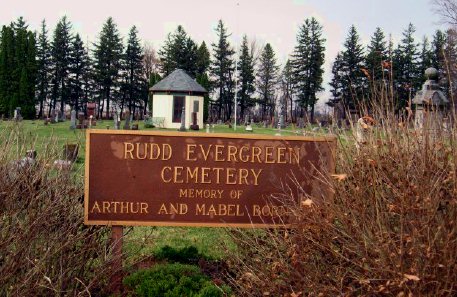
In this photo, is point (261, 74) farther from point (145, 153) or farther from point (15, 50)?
point (145, 153)

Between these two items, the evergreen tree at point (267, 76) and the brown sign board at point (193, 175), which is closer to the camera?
the brown sign board at point (193, 175)

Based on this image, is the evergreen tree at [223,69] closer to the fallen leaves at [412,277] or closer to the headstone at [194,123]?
the headstone at [194,123]

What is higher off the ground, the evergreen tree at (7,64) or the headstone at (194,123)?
the evergreen tree at (7,64)

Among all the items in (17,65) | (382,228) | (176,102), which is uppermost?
(17,65)

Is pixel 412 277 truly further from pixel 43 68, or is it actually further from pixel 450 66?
pixel 43 68

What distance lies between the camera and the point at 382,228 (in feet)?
12.2

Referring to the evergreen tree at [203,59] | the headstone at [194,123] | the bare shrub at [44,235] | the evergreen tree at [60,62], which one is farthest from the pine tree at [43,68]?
the bare shrub at [44,235]

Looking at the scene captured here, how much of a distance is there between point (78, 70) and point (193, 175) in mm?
66620

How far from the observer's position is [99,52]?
6825 centimetres

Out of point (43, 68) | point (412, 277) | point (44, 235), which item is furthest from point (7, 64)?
point (412, 277)

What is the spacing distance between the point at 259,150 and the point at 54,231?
213cm

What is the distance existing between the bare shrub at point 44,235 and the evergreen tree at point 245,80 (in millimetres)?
67197

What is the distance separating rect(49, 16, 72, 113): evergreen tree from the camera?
68.0 m

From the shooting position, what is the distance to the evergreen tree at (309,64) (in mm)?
67188
